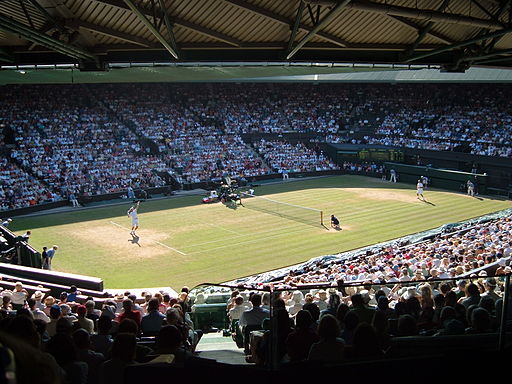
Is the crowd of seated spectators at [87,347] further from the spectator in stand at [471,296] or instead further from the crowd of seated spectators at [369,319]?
the spectator in stand at [471,296]

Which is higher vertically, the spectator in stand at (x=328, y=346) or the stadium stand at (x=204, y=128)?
the stadium stand at (x=204, y=128)

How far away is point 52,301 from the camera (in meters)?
12.6

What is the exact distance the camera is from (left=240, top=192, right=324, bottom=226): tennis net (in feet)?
111

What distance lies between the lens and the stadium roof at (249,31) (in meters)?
11.6

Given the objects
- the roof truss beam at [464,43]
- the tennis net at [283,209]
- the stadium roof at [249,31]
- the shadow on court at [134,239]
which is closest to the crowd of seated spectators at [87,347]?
the stadium roof at [249,31]

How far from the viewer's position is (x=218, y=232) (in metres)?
30.8

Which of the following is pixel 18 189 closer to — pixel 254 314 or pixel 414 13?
pixel 414 13

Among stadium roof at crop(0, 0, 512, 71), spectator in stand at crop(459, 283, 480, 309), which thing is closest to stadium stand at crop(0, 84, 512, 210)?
stadium roof at crop(0, 0, 512, 71)

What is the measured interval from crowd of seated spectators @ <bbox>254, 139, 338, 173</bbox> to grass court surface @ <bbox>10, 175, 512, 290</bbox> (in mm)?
8073

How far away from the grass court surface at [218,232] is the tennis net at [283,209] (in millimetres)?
672

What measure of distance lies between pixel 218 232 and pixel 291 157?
23735 millimetres

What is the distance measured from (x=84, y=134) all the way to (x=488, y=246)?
35.2 metres

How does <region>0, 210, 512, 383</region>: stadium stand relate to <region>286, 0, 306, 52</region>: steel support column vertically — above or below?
below

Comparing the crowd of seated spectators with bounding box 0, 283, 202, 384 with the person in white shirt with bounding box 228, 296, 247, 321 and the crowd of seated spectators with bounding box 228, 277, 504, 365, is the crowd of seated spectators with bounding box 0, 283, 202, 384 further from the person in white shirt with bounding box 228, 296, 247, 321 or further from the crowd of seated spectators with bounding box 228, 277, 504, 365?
the crowd of seated spectators with bounding box 228, 277, 504, 365
